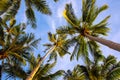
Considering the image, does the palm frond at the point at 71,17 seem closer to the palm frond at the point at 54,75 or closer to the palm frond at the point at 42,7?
the palm frond at the point at 42,7

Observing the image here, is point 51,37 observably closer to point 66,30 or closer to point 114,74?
point 66,30

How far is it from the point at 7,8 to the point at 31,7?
2.13 meters

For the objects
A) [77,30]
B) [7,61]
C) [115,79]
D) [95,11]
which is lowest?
[115,79]

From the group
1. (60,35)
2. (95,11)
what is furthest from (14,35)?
(95,11)

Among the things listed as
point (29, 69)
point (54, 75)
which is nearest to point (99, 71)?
point (54, 75)

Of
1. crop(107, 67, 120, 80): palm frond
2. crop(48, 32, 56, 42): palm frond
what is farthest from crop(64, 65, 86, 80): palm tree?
crop(48, 32, 56, 42): palm frond

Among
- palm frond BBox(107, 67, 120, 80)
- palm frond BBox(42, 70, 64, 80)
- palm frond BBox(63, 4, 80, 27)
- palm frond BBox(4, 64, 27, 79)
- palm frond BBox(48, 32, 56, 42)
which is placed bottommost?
palm frond BBox(107, 67, 120, 80)

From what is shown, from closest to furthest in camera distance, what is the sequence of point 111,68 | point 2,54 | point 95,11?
point 2,54 → point 95,11 → point 111,68

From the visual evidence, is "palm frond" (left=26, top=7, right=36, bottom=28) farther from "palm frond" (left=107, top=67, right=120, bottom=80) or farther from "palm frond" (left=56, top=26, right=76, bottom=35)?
"palm frond" (left=107, top=67, right=120, bottom=80)

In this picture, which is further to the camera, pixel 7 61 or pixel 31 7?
pixel 31 7

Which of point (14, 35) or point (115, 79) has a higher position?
point (14, 35)

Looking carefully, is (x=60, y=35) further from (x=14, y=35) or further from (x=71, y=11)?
(x=14, y=35)

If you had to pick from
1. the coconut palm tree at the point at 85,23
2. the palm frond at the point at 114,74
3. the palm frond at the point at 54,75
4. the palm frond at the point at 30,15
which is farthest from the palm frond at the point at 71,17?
the palm frond at the point at 114,74

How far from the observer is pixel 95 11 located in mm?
20062
